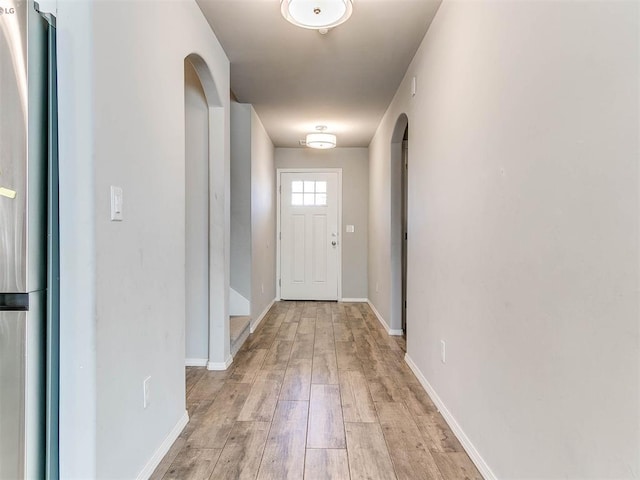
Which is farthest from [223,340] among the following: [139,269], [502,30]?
[502,30]

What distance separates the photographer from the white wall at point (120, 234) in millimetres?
1190

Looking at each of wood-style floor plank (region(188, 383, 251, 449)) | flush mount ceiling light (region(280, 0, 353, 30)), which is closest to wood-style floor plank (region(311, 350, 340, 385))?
wood-style floor plank (region(188, 383, 251, 449))

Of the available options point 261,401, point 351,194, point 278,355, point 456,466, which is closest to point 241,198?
point 278,355

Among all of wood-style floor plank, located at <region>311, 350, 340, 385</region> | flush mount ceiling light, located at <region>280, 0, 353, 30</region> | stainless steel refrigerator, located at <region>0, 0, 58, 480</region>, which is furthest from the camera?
wood-style floor plank, located at <region>311, 350, 340, 385</region>

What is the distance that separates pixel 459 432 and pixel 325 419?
0.69 meters

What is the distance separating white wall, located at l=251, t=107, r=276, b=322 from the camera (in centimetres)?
397

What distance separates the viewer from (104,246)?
4.10ft

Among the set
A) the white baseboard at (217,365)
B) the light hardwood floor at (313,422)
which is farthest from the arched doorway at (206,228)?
the light hardwood floor at (313,422)

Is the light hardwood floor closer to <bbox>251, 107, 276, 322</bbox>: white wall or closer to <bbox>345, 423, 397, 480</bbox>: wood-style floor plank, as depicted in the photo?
<bbox>345, 423, 397, 480</bbox>: wood-style floor plank

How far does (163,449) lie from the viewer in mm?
1690

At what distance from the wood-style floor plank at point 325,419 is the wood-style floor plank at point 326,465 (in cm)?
6

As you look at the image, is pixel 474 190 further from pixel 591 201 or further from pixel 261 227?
pixel 261 227

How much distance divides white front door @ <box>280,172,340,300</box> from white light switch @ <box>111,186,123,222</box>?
4352 mm

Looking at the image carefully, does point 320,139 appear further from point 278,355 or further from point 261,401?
point 261,401
